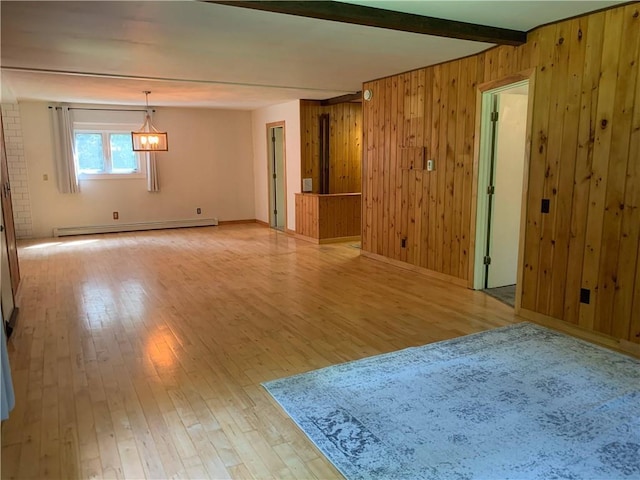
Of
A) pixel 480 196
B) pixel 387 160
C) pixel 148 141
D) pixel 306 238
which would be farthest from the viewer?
pixel 306 238

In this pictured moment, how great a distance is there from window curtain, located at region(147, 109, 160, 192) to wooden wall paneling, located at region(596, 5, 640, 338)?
315 inches

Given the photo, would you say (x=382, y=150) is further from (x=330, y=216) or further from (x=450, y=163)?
(x=330, y=216)

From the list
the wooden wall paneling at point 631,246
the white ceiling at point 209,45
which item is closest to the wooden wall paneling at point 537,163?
the white ceiling at point 209,45

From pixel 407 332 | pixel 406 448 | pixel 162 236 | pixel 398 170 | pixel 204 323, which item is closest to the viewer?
pixel 406 448

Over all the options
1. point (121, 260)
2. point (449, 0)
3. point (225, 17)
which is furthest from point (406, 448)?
point (121, 260)

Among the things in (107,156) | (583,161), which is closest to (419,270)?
(583,161)

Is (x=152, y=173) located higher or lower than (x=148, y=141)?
lower

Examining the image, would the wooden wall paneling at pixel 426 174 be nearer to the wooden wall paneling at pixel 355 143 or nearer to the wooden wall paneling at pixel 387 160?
the wooden wall paneling at pixel 387 160

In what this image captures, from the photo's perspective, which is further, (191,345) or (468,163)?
(468,163)

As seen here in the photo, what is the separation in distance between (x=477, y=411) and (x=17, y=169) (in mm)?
8800

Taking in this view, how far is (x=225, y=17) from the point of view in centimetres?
337

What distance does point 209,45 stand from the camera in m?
4.18

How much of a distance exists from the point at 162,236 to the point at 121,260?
2.14 metres

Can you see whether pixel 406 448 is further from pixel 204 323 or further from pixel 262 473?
pixel 204 323
